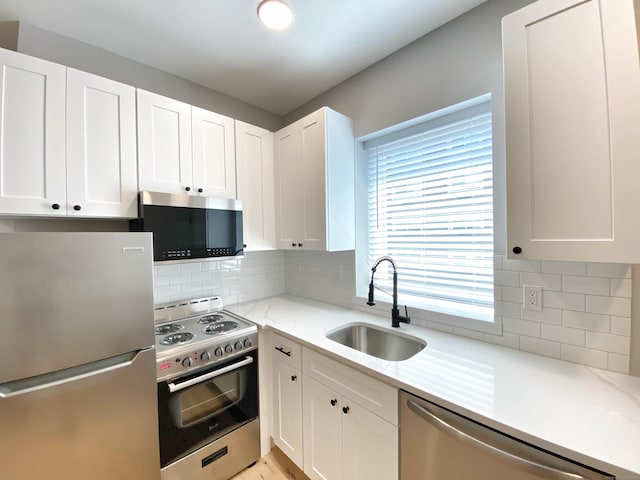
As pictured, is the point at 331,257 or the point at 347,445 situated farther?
the point at 331,257

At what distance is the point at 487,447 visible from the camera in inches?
34.3

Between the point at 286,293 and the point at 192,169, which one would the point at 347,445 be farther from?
the point at 192,169

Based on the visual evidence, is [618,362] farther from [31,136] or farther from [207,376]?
[31,136]

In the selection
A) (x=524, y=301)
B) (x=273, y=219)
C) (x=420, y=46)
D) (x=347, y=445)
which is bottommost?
(x=347, y=445)

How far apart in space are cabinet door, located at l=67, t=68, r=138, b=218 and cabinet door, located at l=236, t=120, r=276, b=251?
72 cm

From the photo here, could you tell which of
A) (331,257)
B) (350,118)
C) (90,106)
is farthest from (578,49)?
(90,106)

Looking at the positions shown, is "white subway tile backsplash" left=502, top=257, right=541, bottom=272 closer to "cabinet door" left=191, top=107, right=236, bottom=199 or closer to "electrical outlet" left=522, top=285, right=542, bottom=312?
"electrical outlet" left=522, top=285, right=542, bottom=312

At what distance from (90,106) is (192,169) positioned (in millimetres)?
595

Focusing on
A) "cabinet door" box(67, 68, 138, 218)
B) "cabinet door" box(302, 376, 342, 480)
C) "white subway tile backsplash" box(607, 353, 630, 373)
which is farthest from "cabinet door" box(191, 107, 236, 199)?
"white subway tile backsplash" box(607, 353, 630, 373)

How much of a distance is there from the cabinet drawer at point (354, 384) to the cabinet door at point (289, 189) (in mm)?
924

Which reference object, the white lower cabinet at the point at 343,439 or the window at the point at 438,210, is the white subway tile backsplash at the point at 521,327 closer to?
the window at the point at 438,210

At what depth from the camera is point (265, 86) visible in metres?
2.24

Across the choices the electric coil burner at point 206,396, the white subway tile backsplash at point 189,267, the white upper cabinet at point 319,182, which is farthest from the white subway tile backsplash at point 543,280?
the white subway tile backsplash at point 189,267

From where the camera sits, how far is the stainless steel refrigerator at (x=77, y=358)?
105 centimetres
